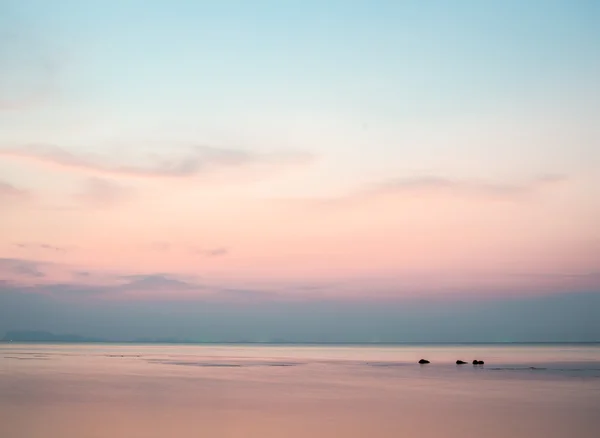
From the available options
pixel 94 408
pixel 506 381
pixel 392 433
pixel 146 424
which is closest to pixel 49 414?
pixel 94 408

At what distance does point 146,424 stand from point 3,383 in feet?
76.8

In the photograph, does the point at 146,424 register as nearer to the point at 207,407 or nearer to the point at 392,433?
the point at 207,407

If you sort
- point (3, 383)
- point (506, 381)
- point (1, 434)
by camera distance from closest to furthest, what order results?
point (1, 434) → point (3, 383) → point (506, 381)

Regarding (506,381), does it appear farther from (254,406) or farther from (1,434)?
(1,434)

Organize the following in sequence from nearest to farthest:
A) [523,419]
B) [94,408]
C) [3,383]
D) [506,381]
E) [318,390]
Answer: [523,419]
[94,408]
[318,390]
[3,383]
[506,381]

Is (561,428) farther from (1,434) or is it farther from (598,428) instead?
(1,434)

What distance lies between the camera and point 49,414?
99.2 ft

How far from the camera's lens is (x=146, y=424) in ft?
89.6

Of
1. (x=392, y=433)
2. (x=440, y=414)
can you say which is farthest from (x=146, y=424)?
(x=440, y=414)

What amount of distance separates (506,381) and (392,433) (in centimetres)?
2770

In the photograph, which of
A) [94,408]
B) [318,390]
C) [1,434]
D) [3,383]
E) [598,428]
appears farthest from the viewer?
[3,383]

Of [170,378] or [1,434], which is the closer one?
[1,434]

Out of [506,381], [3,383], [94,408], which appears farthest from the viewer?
[506,381]

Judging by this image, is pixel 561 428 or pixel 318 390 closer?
pixel 561 428
